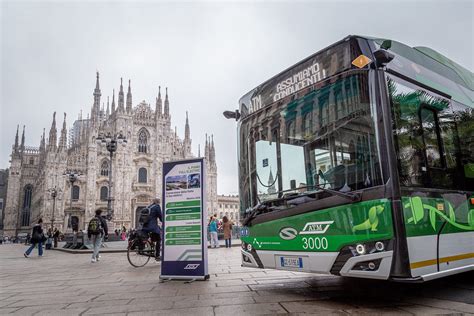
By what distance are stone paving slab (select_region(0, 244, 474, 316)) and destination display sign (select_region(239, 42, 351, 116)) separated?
261 centimetres

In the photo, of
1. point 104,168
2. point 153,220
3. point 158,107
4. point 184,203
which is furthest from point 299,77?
point 158,107

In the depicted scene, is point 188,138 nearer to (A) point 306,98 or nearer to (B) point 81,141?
(B) point 81,141

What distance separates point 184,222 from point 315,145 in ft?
9.28

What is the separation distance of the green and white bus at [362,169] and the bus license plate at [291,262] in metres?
0.02

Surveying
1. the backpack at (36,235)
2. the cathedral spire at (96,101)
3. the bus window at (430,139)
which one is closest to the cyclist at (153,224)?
the bus window at (430,139)

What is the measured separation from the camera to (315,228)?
379 centimetres

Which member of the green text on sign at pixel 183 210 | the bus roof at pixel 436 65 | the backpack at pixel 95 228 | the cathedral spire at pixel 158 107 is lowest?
the backpack at pixel 95 228

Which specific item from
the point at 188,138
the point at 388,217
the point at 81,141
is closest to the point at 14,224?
the point at 81,141

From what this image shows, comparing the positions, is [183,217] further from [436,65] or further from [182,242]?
[436,65]

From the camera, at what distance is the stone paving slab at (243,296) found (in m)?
3.58

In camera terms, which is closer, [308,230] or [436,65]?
[308,230]

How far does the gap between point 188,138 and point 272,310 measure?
42.2 m

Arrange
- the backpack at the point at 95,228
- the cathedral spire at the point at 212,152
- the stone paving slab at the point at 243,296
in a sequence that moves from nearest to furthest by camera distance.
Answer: the stone paving slab at the point at 243,296 → the backpack at the point at 95,228 → the cathedral spire at the point at 212,152

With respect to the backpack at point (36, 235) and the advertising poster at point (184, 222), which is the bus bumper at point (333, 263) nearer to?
the advertising poster at point (184, 222)
